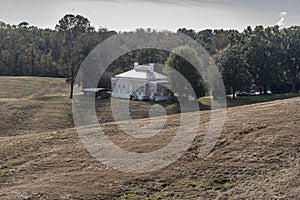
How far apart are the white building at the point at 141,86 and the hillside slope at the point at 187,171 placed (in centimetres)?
2859

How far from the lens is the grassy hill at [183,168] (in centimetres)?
1503

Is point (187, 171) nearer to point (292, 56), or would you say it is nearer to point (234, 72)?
point (234, 72)

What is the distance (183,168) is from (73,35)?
1582 inches

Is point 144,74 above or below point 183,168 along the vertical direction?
above

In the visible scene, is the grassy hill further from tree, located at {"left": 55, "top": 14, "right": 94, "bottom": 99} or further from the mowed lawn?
tree, located at {"left": 55, "top": 14, "right": 94, "bottom": 99}

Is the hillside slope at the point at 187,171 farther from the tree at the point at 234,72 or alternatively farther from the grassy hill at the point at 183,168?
the tree at the point at 234,72

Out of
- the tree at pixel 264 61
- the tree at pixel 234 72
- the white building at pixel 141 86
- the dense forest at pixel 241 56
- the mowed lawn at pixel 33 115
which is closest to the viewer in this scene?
the mowed lawn at pixel 33 115

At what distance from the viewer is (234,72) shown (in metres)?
51.2

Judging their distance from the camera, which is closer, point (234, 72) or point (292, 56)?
point (234, 72)

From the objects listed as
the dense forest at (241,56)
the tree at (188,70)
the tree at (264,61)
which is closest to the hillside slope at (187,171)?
the tree at (188,70)

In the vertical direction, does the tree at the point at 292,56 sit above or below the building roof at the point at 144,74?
above

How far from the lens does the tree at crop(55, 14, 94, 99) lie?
53.3 m

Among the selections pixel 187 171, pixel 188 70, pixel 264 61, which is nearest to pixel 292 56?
pixel 264 61

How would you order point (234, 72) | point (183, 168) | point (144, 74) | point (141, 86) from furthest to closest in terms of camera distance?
point (144, 74) → point (141, 86) → point (234, 72) → point (183, 168)
